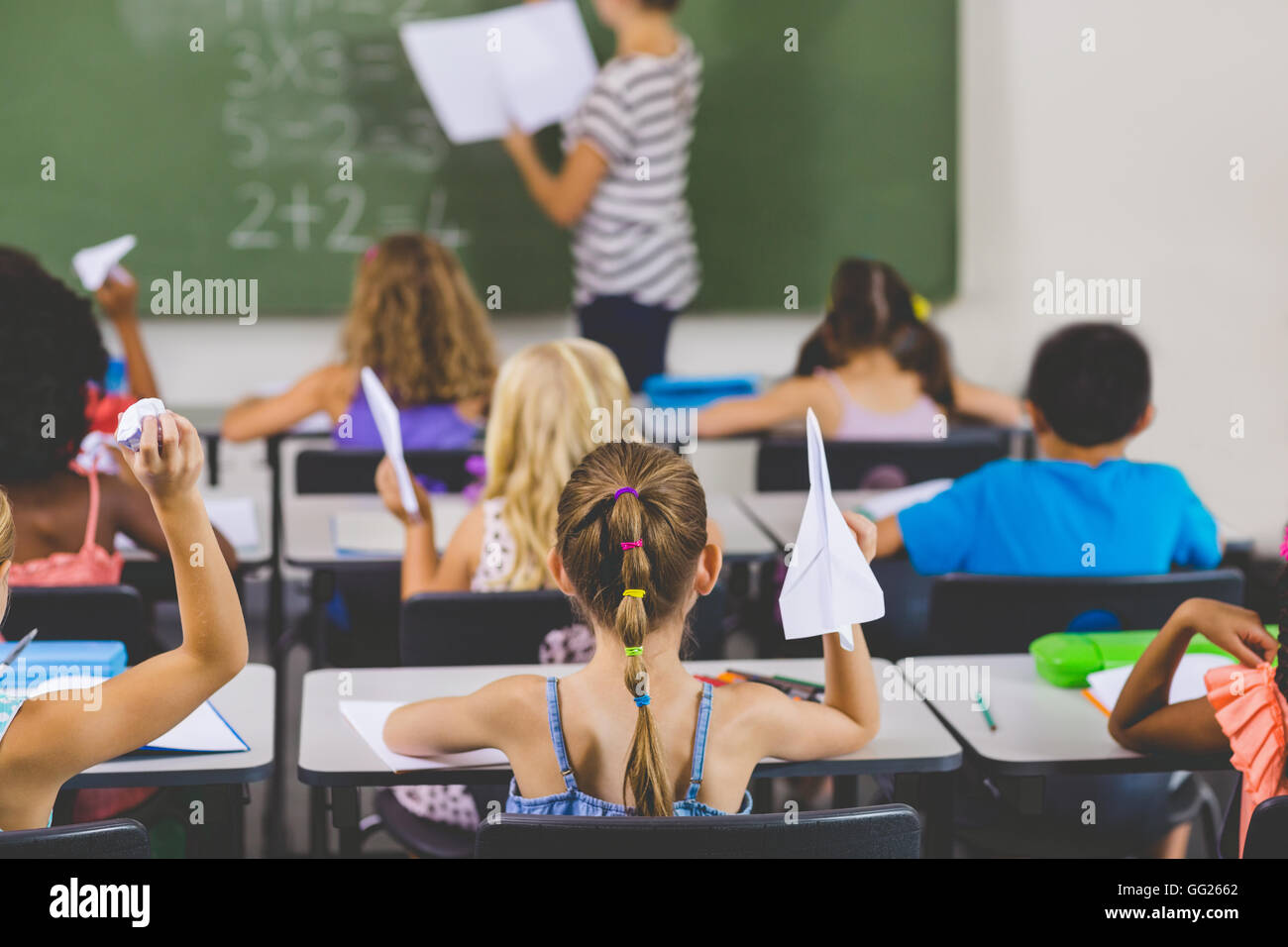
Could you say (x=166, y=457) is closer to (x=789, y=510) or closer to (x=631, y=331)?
(x=789, y=510)

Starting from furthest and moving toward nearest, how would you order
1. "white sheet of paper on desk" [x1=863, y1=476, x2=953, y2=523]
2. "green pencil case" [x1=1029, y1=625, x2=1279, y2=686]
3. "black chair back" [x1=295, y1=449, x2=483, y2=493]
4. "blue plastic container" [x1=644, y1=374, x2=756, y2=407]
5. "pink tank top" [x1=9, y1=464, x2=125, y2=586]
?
"blue plastic container" [x1=644, y1=374, x2=756, y2=407] < "black chair back" [x1=295, y1=449, x2=483, y2=493] < "white sheet of paper on desk" [x1=863, y1=476, x2=953, y2=523] < "pink tank top" [x1=9, y1=464, x2=125, y2=586] < "green pencil case" [x1=1029, y1=625, x2=1279, y2=686]

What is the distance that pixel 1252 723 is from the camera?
5.14ft

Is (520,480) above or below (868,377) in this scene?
below

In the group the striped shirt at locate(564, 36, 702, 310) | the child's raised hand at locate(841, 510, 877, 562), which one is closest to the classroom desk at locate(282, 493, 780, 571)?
the child's raised hand at locate(841, 510, 877, 562)

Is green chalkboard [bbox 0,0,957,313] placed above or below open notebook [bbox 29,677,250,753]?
above

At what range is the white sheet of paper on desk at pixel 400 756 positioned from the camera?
163 centimetres

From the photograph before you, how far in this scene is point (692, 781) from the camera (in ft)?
4.86

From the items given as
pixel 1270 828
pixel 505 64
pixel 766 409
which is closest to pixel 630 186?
pixel 505 64

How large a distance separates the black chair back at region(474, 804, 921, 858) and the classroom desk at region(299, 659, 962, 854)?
0.41 meters

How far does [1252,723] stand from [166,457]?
121cm

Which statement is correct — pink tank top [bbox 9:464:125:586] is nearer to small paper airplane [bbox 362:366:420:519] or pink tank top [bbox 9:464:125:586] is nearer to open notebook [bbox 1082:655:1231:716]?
small paper airplane [bbox 362:366:420:519]

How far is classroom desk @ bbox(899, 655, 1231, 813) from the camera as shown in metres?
1.71

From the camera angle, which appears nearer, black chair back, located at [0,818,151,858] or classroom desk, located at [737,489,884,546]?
black chair back, located at [0,818,151,858]

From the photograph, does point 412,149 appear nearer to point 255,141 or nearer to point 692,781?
point 255,141
